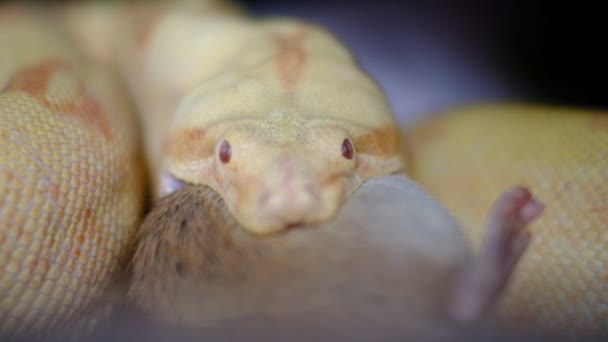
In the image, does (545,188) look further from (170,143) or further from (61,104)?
(61,104)

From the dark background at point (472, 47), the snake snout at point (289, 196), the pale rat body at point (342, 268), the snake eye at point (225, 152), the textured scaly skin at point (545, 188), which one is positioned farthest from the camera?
the dark background at point (472, 47)

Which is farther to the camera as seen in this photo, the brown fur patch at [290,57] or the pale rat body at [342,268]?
the brown fur patch at [290,57]

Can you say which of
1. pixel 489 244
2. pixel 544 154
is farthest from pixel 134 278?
pixel 544 154

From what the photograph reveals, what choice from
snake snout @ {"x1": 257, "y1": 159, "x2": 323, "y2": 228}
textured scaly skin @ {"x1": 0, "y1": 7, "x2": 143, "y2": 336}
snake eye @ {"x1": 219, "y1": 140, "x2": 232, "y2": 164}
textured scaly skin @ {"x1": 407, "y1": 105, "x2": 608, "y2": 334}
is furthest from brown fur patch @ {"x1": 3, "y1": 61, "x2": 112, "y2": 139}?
textured scaly skin @ {"x1": 407, "y1": 105, "x2": 608, "y2": 334}

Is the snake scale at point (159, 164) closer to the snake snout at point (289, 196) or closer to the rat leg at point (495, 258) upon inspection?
the snake snout at point (289, 196)

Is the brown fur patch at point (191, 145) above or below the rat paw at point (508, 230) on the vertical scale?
above

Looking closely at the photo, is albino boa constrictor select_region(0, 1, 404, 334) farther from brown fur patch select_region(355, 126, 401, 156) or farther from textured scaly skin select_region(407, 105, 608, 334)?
textured scaly skin select_region(407, 105, 608, 334)

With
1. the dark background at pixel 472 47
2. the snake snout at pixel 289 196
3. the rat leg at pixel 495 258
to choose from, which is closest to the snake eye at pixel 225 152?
the snake snout at pixel 289 196
